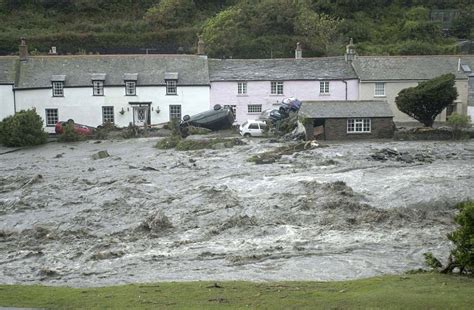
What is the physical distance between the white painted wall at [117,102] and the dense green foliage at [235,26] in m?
16.5

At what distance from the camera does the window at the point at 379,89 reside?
58.3m

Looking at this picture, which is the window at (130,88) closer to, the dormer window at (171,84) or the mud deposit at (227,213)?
the dormer window at (171,84)

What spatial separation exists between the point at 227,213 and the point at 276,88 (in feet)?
104

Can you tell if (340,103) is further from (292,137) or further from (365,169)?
(365,169)

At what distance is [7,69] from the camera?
2265 inches

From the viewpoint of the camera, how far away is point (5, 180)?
124 ft

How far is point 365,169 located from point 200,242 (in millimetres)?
15408

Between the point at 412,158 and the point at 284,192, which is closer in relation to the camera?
the point at 284,192

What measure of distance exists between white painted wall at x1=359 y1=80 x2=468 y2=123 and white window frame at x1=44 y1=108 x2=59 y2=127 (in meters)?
26.5

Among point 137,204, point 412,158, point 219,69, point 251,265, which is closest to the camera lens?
point 251,265

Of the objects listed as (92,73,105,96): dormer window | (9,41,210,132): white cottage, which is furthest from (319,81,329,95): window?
(92,73,105,96): dormer window

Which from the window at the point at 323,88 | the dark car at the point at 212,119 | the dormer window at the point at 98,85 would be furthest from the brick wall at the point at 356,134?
the dormer window at the point at 98,85

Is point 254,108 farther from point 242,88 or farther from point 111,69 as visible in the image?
point 111,69

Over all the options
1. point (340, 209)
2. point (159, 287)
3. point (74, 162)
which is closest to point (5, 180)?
point (74, 162)
